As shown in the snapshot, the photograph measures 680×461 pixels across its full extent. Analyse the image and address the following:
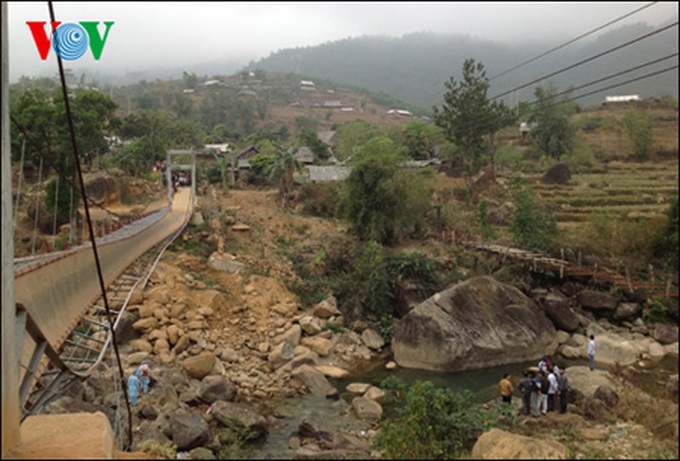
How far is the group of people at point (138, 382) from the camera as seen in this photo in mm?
11531

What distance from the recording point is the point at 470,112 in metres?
30.5

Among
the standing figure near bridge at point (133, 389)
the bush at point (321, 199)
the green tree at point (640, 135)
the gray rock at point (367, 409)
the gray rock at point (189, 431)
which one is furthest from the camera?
the green tree at point (640, 135)

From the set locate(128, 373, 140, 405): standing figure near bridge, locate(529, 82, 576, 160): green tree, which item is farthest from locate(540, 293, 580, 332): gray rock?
locate(529, 82, 576, 160): green tree

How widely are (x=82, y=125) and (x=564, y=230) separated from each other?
21.5m

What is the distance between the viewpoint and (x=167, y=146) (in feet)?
123

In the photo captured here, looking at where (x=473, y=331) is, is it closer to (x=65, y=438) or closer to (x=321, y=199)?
(x=65, y=438)

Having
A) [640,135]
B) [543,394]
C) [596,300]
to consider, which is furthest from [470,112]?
[543,394]

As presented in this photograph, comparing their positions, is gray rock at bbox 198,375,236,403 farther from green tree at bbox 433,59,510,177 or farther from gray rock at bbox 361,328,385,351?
green tree at bbox 433,59,510,177

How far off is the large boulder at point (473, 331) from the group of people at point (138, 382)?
25.0 ft

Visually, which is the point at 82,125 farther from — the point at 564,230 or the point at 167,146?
the point at 564,230

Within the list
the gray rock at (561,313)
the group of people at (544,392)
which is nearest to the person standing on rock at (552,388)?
the group of people at (544,392)

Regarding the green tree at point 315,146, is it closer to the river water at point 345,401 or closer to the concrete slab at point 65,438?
the river water at point 345,401

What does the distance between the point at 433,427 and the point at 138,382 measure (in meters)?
7.26

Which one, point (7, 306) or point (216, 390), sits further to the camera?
point (216, 390)
